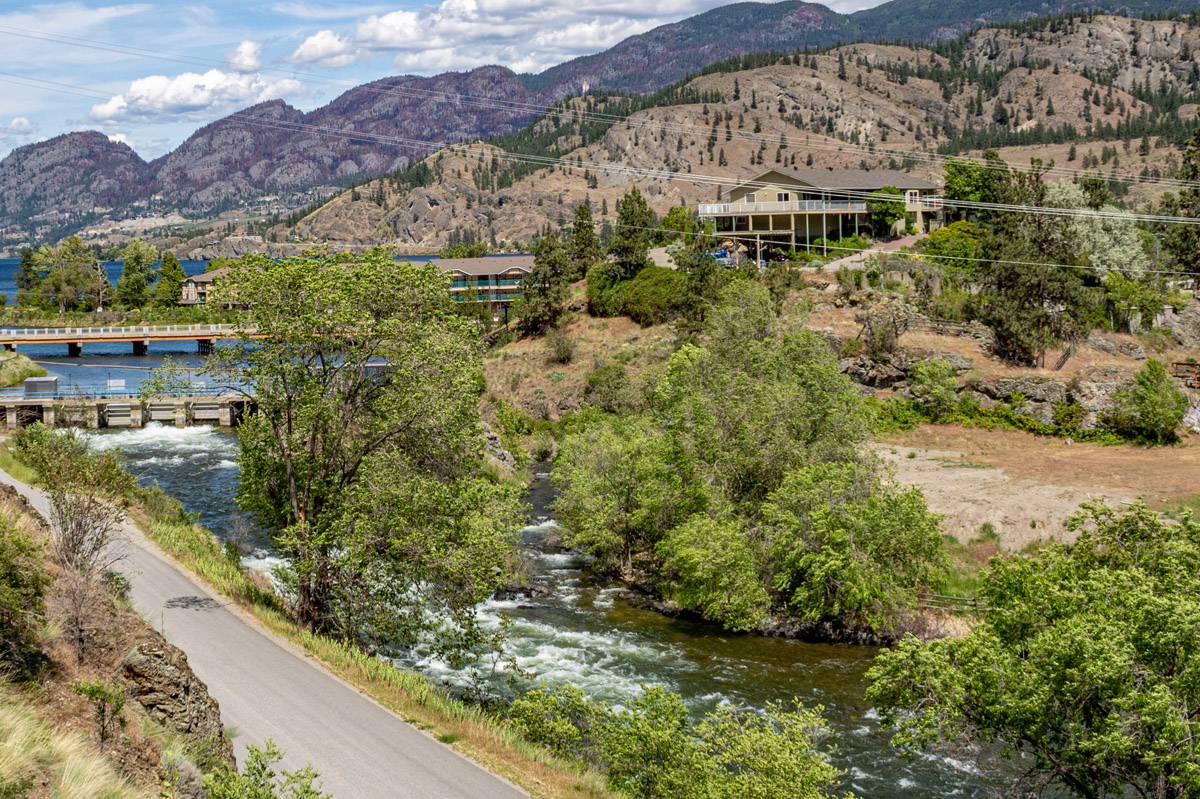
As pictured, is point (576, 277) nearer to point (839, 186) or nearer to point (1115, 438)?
point (839, 186)

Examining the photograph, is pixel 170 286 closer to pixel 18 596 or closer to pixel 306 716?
pixel 306 716

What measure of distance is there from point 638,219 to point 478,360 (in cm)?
5890

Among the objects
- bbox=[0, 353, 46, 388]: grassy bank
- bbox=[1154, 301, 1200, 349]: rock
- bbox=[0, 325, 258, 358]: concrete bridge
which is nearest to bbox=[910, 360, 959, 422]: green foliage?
bbox=[1154, 301, 1200, 349]: rock

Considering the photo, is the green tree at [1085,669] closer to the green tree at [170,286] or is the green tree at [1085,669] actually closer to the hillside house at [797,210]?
the hillside house at [797,210]

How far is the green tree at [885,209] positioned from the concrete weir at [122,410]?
185 feet

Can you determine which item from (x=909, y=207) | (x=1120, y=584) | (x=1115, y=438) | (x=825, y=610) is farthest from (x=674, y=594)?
(x=909, y=207)

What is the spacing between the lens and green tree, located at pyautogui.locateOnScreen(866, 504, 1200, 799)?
50.4 feet

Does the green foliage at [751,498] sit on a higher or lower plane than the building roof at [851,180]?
lower

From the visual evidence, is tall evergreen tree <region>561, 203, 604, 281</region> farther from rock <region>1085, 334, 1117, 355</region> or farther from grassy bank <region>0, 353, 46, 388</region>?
grassy bank <region>0, 353, 46, 388</region>

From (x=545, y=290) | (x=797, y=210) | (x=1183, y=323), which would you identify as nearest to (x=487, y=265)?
(x=545, y=290)

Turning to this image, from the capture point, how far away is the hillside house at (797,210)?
7988 centimetres

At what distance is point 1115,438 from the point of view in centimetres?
4712

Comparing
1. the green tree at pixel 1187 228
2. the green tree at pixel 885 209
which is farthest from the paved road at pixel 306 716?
the green tree at pixel 885 209

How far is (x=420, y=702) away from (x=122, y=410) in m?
62.4
